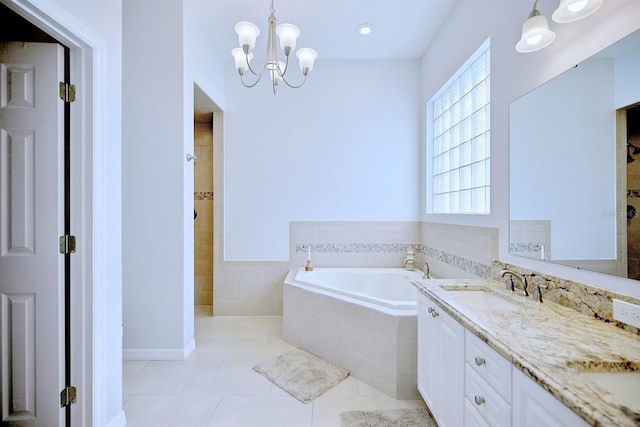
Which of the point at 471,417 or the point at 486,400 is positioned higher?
the point at 486,400

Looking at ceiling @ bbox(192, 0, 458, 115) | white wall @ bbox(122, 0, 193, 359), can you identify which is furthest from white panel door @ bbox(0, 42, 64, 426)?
ceiling @ bbox(192, 0, 458, 115)

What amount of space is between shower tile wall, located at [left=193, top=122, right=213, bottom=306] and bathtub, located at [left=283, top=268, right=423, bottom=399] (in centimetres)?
133

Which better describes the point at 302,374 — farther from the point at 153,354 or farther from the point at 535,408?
the point at 535,408

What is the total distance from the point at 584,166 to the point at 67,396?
2763 mm

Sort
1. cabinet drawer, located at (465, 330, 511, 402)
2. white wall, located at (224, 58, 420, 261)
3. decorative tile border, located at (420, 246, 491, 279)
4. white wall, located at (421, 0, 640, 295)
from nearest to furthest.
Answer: cabinet drawer, located at (465, 330, 511, 402), white wall, located at (421, 0, 640, 295), decorative tile border, located at (420, 246, 491, 279), white wall, located at (224, 58, 420, 261)

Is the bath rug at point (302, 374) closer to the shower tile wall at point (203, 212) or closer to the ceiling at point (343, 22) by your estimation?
the shower tile wall at point (203, 212)

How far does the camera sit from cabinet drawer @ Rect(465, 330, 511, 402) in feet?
3.35

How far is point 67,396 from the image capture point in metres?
1.57

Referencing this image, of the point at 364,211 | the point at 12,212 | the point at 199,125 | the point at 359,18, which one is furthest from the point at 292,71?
the point at 12,212

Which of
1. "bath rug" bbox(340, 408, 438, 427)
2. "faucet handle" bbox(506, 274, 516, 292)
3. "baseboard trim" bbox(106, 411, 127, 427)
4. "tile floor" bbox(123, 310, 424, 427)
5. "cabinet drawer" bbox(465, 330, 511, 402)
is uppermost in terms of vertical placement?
"faucet handle" bbox(506, 274, 516, 292)

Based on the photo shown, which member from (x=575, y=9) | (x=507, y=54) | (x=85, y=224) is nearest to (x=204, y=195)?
(x=85, y=224)

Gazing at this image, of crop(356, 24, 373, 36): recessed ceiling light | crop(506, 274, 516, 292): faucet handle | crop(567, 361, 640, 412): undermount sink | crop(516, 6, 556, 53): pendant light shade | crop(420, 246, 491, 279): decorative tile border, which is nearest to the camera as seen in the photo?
crop(567, 361, 640, 412): undermount sink

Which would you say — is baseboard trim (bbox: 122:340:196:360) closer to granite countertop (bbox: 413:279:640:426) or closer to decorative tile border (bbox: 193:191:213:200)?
decorative tile border (bbox: 193:191:213:200)

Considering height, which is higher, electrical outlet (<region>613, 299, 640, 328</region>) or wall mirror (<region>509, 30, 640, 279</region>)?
wall mirror (<region>509, 30, 640, 279</region>)
